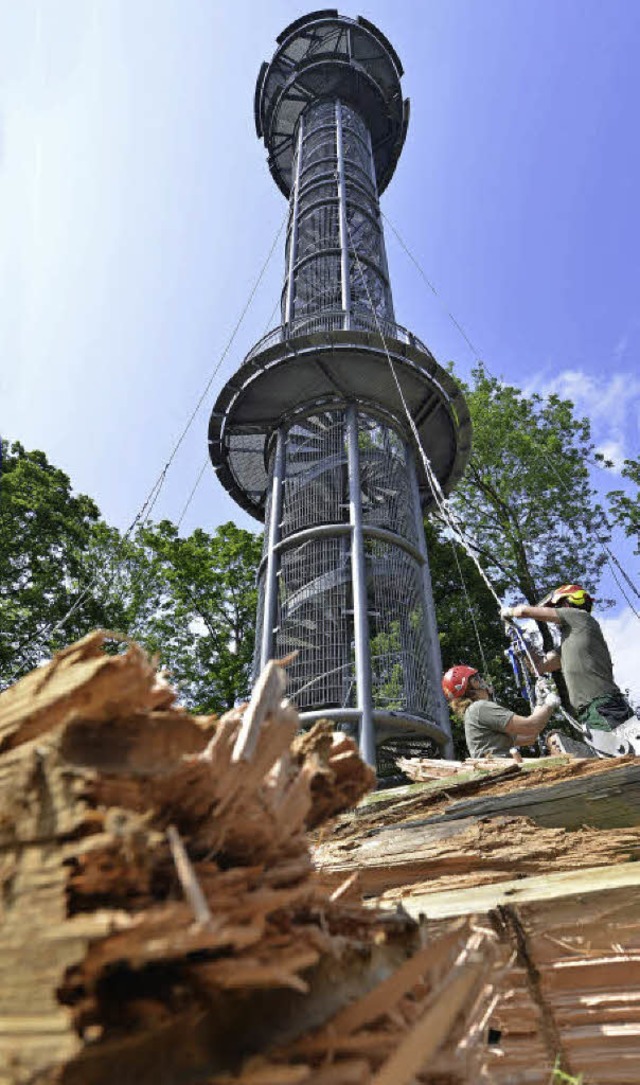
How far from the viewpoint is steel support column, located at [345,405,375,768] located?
796cm

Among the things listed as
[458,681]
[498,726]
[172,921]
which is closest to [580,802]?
[172,921]

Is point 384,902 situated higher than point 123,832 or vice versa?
point 123,832

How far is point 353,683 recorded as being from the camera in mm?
8633

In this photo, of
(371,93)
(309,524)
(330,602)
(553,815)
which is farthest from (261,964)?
(371,93)

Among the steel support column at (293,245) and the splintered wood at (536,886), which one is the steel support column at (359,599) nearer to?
the steel support column at (293,245)

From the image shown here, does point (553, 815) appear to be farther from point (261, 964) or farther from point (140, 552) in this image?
point (140, 552)

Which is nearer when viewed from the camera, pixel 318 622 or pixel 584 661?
pixel 584 661

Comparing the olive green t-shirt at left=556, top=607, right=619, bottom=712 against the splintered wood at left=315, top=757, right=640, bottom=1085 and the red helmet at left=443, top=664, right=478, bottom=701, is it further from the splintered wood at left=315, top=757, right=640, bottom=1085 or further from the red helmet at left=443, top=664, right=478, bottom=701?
the splintered wood at left=315, top=757, right=640, bottom=1085

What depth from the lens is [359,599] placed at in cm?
905

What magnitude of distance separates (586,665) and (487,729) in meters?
0.70

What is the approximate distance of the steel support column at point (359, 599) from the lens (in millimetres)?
7957

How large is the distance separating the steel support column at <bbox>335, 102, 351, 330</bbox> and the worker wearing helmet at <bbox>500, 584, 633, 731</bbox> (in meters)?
8.31

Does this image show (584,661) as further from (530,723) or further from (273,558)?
(273,558)

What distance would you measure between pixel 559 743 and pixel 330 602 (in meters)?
5.69
